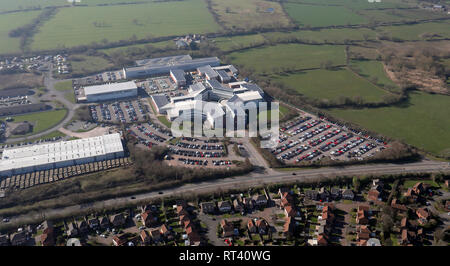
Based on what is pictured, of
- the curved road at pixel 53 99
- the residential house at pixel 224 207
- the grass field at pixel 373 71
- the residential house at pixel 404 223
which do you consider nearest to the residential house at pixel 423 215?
the residential house at pixel 404 223

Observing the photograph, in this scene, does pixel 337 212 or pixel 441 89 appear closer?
pixel 337 212

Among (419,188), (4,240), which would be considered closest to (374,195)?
(419,188)

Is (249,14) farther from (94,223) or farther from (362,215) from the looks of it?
(94,223)

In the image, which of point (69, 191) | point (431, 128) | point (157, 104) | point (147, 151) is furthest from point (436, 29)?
point (69, 191)

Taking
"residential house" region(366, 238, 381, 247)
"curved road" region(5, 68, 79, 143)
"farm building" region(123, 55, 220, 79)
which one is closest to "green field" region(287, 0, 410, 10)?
"farm building" region(123, 55, 220, 79)
